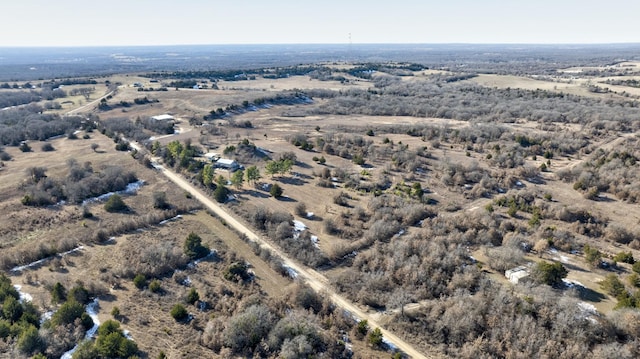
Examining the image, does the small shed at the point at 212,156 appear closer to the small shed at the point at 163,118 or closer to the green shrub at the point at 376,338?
the small shed at the point at 163,118

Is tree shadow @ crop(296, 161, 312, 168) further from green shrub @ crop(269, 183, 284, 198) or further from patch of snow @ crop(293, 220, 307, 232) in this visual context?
patch of snow @ crop(293, 220, 307, 232)

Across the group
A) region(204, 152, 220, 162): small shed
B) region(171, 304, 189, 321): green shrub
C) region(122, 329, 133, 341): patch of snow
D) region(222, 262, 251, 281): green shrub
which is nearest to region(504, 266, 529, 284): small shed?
region(222, 262, 251, 281): green shrub

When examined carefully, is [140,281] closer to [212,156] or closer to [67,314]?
[67,314]

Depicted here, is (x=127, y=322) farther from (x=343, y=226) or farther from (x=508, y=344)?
(x=508, y=344)

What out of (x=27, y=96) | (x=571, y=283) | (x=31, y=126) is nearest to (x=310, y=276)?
(x=571, y=283)

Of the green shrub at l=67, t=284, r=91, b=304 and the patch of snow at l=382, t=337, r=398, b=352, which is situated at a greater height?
the green shrub at l=67, t=284, r=91, b=304

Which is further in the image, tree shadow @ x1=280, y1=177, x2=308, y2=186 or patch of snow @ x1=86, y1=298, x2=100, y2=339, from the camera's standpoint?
tree shadow @ x1=280, y1=177, x2=308, y2=186

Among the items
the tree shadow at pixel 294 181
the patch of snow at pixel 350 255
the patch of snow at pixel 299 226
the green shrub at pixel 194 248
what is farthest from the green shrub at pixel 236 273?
the tree shadow at pixel 294 181
